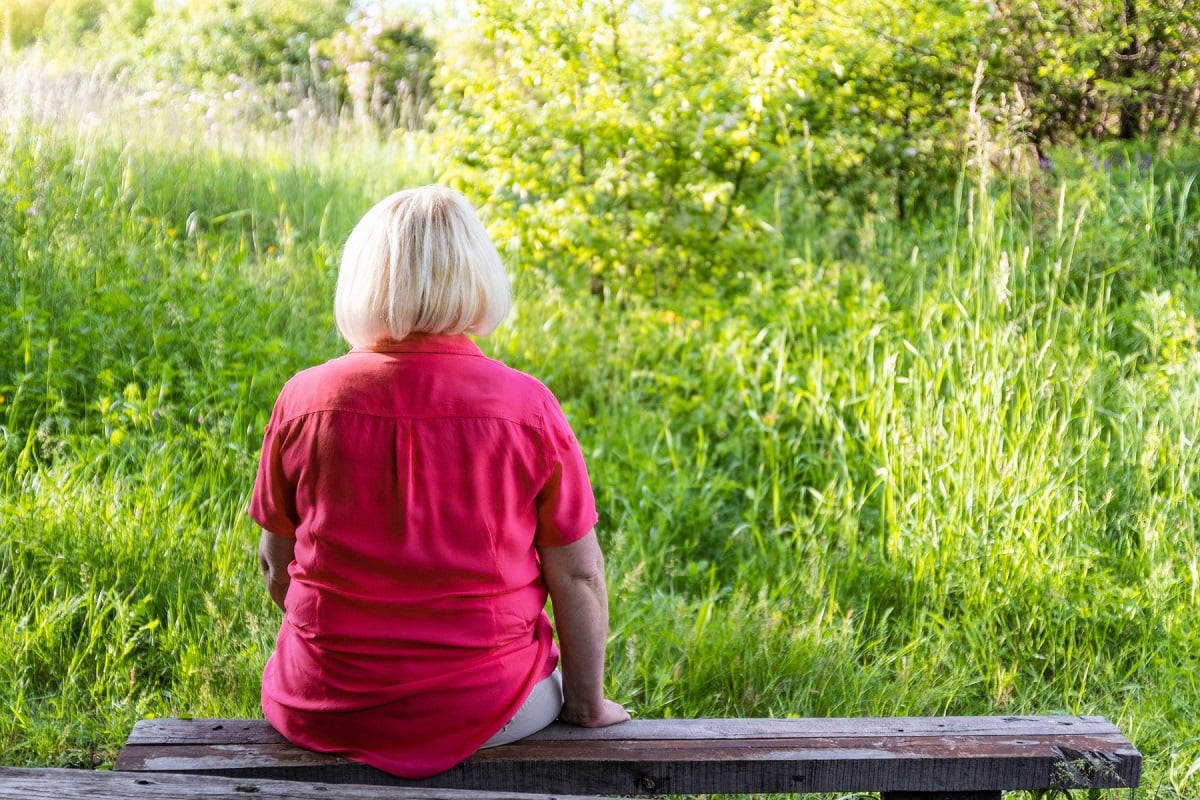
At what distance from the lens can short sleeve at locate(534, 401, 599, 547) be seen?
1860 millimetres

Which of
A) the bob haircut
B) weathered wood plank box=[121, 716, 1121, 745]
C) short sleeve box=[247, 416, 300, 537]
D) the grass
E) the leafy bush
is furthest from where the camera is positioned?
the leafy bush

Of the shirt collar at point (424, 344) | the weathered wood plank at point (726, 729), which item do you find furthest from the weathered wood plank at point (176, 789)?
the shirt collar at point (424, 344)

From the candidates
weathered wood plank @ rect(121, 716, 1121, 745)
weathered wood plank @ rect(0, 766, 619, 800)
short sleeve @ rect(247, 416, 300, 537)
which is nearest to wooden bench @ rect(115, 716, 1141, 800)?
weathered wood plank @ rect(121, 716, 1121, 745)

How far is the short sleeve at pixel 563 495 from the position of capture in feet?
6.10

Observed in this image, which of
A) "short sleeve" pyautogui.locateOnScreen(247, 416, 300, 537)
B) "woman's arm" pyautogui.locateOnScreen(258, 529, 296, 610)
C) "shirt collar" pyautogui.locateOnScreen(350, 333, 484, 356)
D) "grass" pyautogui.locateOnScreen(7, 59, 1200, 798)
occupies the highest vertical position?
"shirt collar" pyautogui.locateOnScreen(350, 333, 484, 356)

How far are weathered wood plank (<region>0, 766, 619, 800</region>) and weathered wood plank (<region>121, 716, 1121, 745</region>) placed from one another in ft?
0.97

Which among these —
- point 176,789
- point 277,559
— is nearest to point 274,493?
point 277,559

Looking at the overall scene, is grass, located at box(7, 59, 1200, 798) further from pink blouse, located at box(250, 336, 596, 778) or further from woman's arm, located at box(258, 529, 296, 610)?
pink blouse, located at box(250, 336, 596, 778)

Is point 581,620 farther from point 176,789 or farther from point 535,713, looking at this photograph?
point 176,789

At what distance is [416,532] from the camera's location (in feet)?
5.93

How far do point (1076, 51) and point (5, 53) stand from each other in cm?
660

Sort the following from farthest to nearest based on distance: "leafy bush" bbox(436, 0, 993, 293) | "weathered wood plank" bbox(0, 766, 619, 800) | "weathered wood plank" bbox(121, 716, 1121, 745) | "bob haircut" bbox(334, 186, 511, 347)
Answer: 1. "leafy bush" bbox(436, 0, 993, 293)
2. "weathered wood plank" bbox(121, 716, 1121, 745)
3. "bob haircut" bbox(334, 186, 511, 347)
4. "weathered wood plank" bbox(0, 766, 619, 800)

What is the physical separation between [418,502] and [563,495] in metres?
0.24

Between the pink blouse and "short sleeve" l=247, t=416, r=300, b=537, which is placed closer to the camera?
the pink blouse
